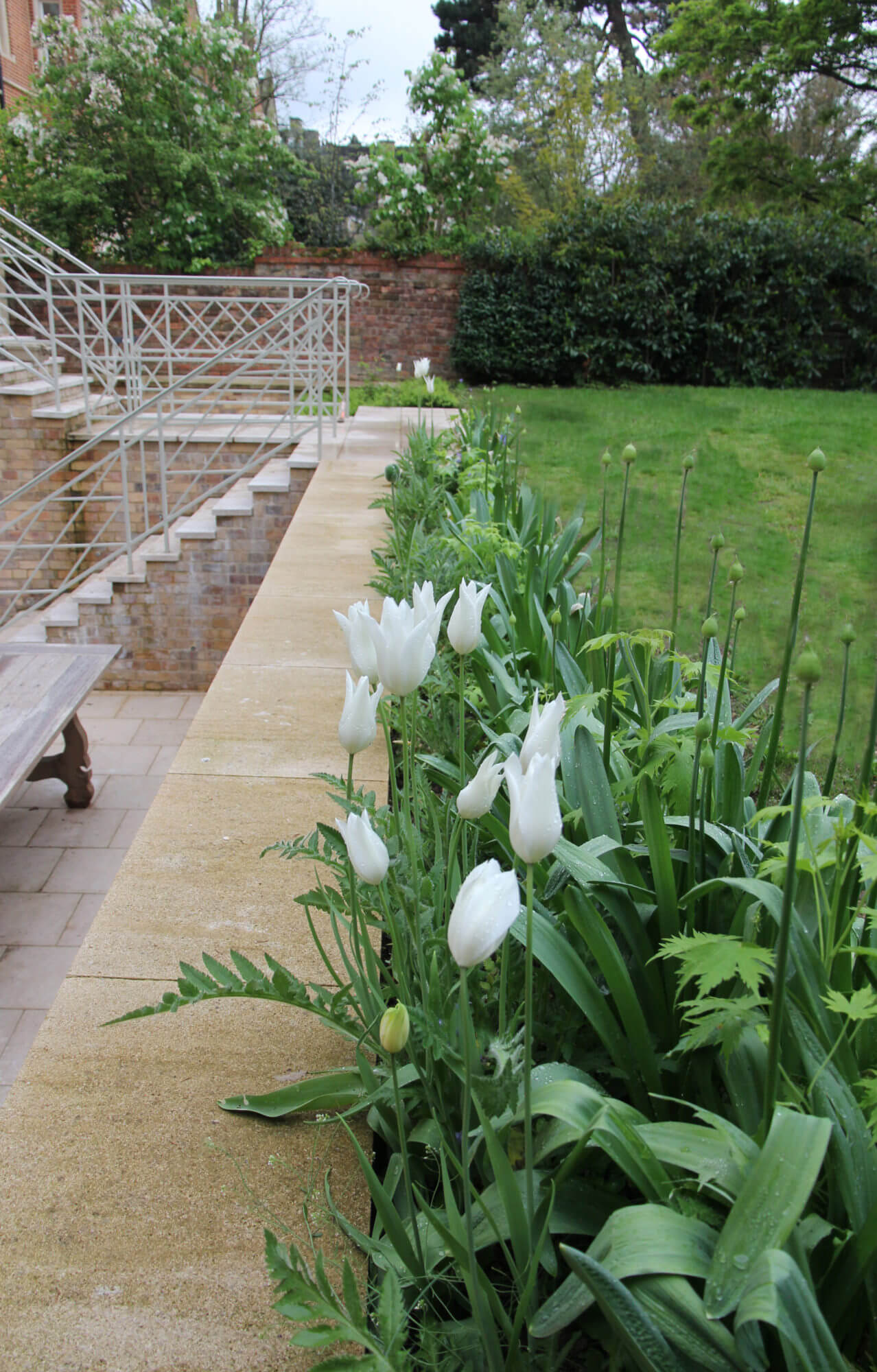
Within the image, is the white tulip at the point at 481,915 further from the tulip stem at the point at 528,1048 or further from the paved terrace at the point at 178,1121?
the paved terrace at the point at 178,1121

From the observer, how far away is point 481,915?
30.6 inches

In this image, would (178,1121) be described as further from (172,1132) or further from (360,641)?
(360,641)

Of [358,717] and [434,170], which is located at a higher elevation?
[434,170]

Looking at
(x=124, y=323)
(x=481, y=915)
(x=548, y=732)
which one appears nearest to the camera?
(x=481, y=915)

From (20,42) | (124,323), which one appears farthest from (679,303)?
(20,42)

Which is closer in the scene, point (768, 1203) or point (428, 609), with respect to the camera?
point (768, 1203)

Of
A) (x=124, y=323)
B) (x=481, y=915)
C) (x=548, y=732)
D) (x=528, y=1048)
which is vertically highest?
(x=124, y=323)

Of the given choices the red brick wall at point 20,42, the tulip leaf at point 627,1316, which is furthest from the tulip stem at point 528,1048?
the red brick wall at point 20,42

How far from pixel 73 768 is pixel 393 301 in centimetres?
1043

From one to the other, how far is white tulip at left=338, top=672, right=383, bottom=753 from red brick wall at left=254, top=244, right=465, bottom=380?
40.9 ft

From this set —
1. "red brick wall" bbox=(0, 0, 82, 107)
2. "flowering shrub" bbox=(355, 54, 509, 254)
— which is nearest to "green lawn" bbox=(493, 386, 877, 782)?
"flowering shrub" bbox=(355, 54, 509, 254)

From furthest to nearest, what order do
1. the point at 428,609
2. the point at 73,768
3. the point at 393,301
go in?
the point at 393,301 → the point at 73,768 → the point at 428,609

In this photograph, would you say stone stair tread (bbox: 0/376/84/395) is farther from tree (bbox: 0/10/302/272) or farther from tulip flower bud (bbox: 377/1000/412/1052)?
tulip flower bud (bbox: 377/1000/412/1052)

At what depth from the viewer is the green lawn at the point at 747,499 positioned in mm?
3750
